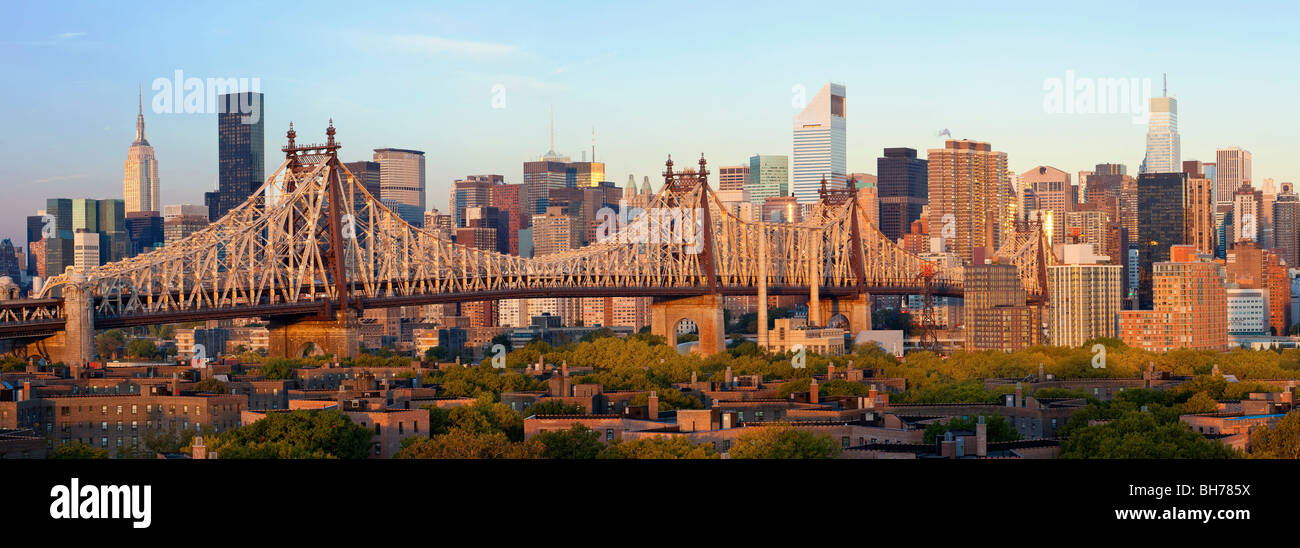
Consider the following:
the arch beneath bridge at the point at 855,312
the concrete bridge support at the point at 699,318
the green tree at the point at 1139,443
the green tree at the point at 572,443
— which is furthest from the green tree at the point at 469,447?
the arch beneath bridge at the point at 855,312

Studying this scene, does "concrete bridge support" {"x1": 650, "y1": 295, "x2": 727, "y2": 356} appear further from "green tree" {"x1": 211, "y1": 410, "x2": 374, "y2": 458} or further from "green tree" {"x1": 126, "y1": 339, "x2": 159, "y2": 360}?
"green tree" {"x1": 211, "y1": 410, "x2": 374, "y2": 458}

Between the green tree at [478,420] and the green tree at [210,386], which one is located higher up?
the green tree at [210,386]

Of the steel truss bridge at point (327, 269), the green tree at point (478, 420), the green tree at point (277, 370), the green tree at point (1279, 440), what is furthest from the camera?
the steel truss bridge at point (327, 269)

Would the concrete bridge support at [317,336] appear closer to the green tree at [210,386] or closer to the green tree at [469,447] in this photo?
the green tree at [210,386]

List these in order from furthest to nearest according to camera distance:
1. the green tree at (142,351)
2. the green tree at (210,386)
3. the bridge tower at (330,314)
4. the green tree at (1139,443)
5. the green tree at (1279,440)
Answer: the green tree at (142,351)
the bridge tower at (330,314)
the green tree at (210,386)
the green tree at (1279,440)
the green tree at (1139,443)

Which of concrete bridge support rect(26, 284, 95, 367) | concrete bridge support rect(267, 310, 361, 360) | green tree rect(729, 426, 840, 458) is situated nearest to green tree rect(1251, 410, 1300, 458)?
green tree rect(729, 426, 840, 458)
